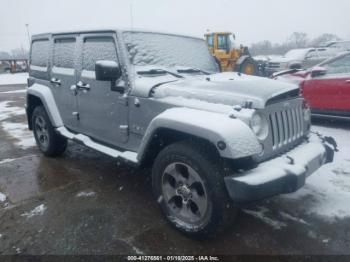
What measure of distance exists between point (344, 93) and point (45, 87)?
5325 mm

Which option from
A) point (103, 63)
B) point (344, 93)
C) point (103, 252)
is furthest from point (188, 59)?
point (344, 93)

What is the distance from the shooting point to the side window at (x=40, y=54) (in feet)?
16.8

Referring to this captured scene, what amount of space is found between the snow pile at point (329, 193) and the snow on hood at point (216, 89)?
1284mm

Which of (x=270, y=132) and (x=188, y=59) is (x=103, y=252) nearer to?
(x=270, y=132)

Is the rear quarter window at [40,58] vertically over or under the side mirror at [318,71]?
over

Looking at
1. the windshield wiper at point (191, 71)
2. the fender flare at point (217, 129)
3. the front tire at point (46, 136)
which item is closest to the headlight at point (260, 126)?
the fender flare at point (217, 129)

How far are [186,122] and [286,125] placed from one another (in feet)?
3.56

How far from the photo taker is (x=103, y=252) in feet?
9.41

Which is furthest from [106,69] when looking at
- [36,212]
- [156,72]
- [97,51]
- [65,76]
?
[36,212]

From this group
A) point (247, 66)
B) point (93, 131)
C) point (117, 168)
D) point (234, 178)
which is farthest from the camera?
point (247, 66)

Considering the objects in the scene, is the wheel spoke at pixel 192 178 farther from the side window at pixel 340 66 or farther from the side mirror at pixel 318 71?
the side window at pixel 340 66

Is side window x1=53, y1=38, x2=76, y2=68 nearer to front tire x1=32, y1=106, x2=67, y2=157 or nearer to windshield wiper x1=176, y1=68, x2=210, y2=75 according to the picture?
front tire x1=32, y1=106, x2=67, y2=157

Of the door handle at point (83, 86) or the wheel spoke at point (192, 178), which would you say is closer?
the wheel spoke at point (192, 178)

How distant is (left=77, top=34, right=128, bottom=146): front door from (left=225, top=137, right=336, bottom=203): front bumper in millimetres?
1547
